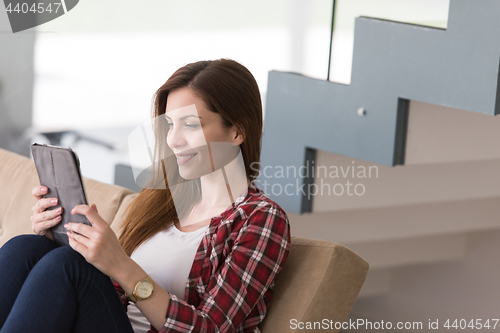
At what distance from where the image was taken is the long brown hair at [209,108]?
4.08ft

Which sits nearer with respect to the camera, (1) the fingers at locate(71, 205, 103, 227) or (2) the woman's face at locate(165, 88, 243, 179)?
(1) the fingers at locate(71, 205, 103, 227)

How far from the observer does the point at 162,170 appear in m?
1.44

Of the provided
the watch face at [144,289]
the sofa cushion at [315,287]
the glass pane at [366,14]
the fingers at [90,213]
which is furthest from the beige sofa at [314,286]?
the glass pane at [366,14]

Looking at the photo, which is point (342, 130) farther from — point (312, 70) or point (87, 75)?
point (87, 75)

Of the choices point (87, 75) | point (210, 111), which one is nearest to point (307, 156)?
point (210, 111)

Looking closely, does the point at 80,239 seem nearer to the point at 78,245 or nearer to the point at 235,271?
the point at 78,245

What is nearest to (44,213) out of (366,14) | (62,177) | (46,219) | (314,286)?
(46,219)

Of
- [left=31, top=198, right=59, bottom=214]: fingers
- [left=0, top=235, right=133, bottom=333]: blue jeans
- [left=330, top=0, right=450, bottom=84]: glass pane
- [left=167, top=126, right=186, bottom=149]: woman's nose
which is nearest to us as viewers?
[left=0, top=235, right=133, bottom=333]: blue jeans

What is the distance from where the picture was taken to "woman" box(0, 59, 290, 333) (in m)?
1.04

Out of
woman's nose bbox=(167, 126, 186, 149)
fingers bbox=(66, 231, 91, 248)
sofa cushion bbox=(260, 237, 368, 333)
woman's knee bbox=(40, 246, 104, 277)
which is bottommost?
sofa cushion bbox=(260, 237, 368, 333)

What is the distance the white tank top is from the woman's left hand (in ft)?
0.64

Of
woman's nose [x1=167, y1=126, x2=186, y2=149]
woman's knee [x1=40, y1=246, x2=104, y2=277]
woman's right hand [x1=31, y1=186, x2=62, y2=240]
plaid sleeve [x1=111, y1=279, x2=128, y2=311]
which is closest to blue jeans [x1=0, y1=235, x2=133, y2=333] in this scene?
woman's knee [x1=40, y1=246, x2=104, y2=277]

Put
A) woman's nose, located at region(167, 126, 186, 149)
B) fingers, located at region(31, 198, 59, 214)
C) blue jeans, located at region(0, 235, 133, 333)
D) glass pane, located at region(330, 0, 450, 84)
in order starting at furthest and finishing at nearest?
glass pane, located at region(330, 0, 450, 84) < woman's nose, located at region(167, 126, 186, 149) < fingers, located at region(31, 198, 59, 214) < blue jeans, located at region(0, 235, 133, 333)

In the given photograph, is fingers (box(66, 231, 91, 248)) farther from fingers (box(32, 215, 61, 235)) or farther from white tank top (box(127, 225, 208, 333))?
white tank top (box(127, 225, 208, 333))
